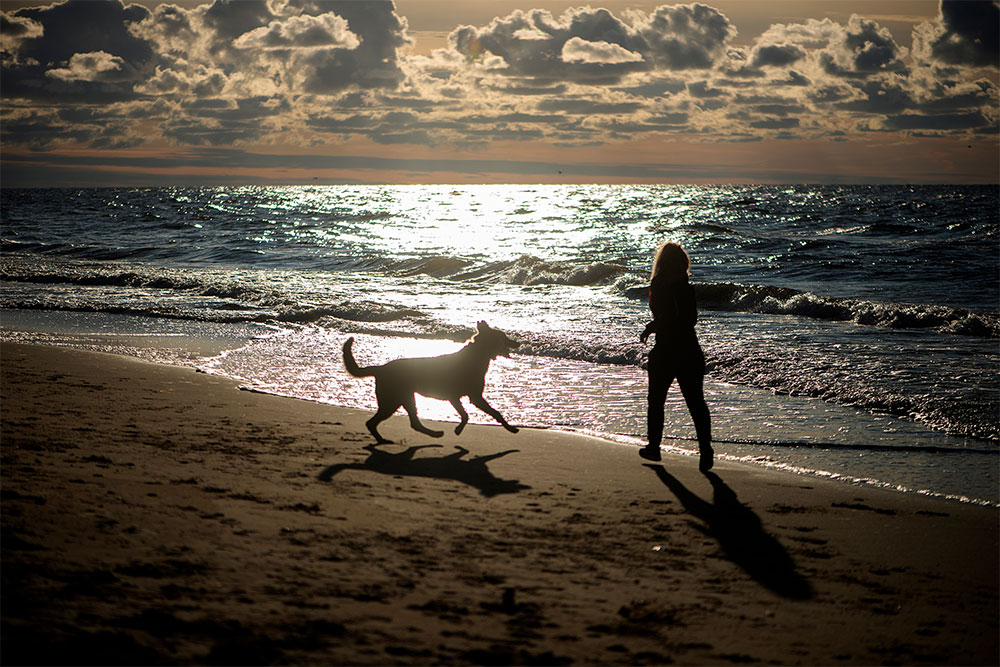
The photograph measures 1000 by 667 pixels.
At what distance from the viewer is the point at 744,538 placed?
4258mm

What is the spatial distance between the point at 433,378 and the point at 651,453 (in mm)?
1831

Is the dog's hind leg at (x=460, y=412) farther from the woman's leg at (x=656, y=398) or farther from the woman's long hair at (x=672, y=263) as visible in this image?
the woman's long hair at (x=672, y=263)

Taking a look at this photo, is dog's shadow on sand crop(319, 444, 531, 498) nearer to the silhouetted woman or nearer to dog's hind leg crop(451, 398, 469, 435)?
dog's hind leg crop(451, 398, 469, 435)

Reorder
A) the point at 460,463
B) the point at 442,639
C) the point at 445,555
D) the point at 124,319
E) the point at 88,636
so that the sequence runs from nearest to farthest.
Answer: the point at 88,636 → the point at 442,639 → the point at 445,555 → the point at 460,463 → the point at 124,319

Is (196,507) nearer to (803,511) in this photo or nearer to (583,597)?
(583,597)

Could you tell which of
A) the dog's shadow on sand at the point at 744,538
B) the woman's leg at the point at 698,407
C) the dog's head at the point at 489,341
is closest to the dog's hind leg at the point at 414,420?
the dog's head at the point at 489,341

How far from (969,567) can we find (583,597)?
2.14 meters

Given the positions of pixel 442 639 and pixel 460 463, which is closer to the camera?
pixel 442 639

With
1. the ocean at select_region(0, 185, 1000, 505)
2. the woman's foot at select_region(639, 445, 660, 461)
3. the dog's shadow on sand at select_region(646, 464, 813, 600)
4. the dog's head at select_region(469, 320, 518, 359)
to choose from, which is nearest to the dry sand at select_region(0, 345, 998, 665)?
the dog's shadow on sand at select_region(646, 464, 813, 600)

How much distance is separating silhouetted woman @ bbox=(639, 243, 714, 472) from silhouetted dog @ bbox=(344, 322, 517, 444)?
48.8 inches

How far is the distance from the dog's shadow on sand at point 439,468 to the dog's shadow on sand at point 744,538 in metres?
1.09

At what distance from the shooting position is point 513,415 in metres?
7.50

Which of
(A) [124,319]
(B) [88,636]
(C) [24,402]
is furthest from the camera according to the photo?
(A) [124,319]

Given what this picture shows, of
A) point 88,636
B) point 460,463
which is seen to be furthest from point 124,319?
point 88,636
